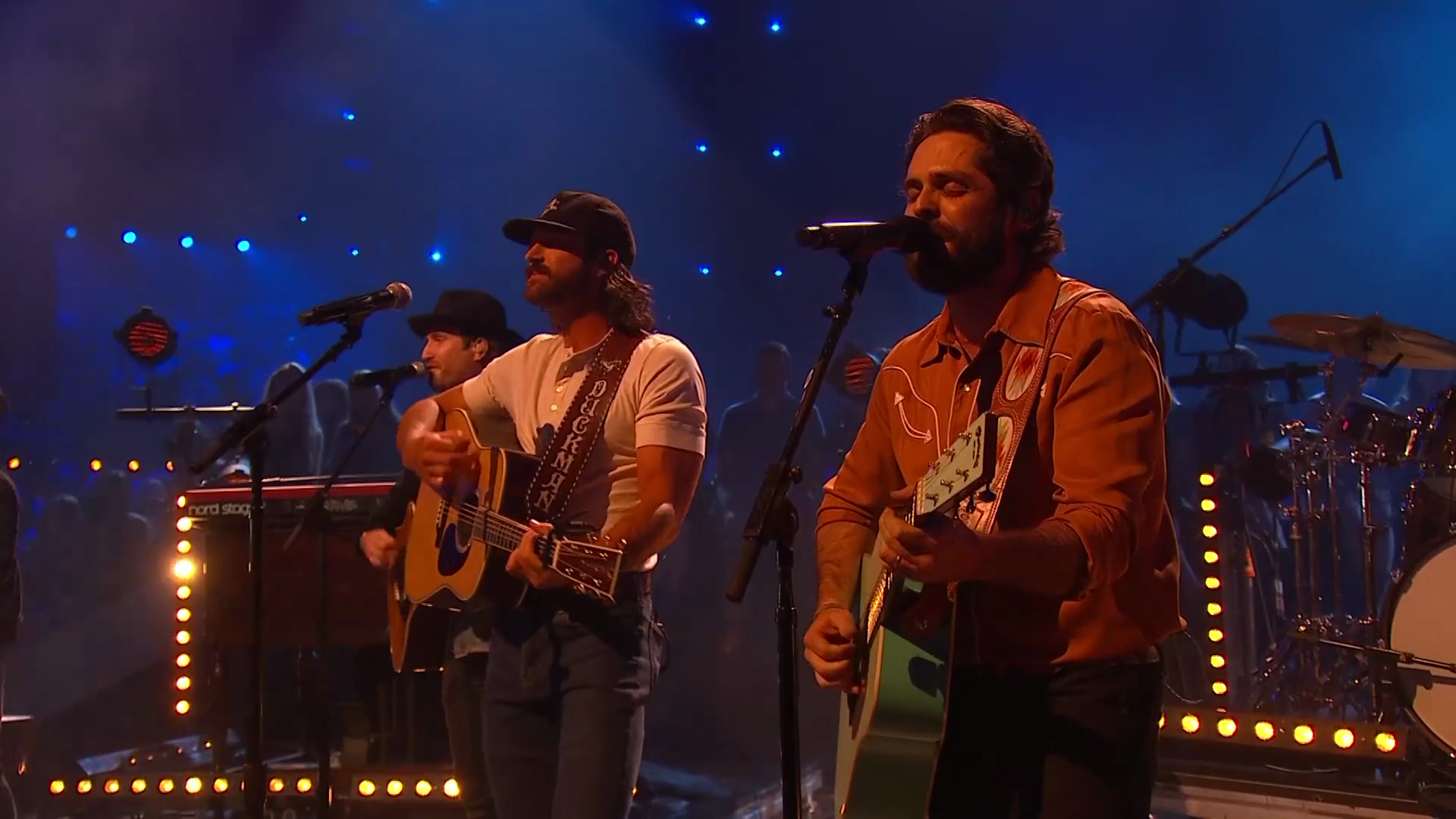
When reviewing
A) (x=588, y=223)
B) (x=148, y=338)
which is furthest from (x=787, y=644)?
(x=148, y=338)

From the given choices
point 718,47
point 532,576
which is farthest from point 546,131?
point 532,576

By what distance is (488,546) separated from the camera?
338 centimetres

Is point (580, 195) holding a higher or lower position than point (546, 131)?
lower

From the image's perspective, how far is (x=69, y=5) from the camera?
10.1m

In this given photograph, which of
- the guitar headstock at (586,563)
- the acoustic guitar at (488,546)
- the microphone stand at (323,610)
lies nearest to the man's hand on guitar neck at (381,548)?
the acoustic guitar at (488,546)

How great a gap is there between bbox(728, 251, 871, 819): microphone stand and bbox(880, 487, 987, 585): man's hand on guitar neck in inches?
27.4

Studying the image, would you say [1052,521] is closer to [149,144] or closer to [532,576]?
[532,576]

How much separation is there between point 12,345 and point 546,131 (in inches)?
241

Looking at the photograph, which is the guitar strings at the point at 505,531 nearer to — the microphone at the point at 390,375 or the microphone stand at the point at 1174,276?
the microphone at the point at 390,375

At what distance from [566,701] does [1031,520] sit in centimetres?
153

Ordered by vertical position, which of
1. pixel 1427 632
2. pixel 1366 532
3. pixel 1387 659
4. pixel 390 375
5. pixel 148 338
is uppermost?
pixel 148 338

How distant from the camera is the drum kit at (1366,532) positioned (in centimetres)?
529

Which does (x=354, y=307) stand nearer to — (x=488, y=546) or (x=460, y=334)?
(x=460, y=334)

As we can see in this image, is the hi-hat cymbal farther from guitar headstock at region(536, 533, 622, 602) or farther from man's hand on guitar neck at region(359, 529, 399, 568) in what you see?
man's hand on guitar neck at region(359, 529, 399, 568)
